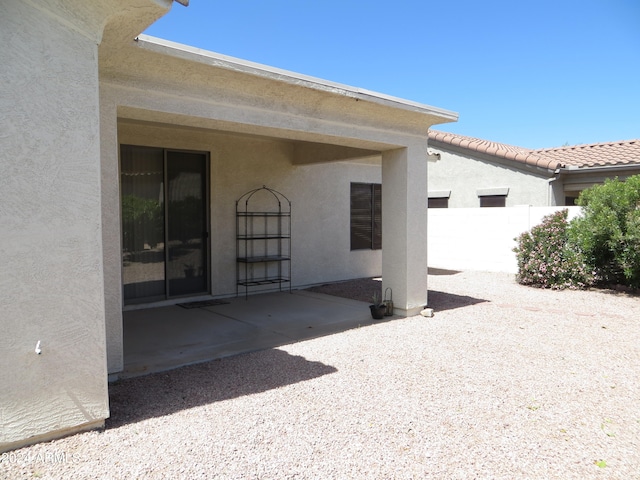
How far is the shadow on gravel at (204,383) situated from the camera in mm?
4177

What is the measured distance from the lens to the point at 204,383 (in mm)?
4848

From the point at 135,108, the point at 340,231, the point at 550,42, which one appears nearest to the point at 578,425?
the point at 135,108

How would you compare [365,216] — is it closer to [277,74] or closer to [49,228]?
[277,74]

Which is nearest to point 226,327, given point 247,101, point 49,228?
point 247,101

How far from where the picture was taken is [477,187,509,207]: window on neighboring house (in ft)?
53.6

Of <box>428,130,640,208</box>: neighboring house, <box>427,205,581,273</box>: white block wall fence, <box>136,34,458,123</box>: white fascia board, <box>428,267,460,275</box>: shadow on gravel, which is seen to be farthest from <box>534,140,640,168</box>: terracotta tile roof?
<box>136,34,458,123</box>: white fascia board

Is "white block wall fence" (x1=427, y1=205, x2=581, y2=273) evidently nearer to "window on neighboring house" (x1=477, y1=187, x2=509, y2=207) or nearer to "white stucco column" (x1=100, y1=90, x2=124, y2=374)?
"window on neighboring house" (x1=477, y1=187, x2=509, y2=207)

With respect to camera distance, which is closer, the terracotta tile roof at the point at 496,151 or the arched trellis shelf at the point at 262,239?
the arched trellis shelf at the point at 262,239

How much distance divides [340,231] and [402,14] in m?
7.80

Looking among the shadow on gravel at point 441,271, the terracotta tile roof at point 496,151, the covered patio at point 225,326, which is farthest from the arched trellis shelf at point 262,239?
the terracotta tile roof at point 496,151

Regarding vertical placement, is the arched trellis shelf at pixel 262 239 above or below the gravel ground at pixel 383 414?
above

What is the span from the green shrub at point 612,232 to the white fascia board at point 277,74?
473 centimetres

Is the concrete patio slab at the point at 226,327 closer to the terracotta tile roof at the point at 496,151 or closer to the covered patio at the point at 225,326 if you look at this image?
the covered patio at the point at 225,326

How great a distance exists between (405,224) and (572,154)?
39.1 ft
